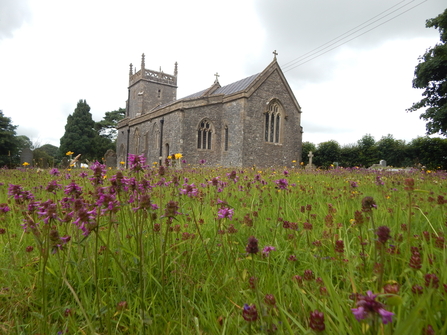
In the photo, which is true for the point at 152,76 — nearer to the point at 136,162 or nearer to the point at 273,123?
the point at 273,123

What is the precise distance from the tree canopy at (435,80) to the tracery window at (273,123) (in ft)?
32.3

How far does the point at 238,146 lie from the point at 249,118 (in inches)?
95.0

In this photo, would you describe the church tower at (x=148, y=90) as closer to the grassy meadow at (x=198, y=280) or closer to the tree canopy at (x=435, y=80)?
the tree canopy at (x=435, y=80)

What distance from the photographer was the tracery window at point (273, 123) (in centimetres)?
2233

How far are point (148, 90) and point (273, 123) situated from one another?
20472 mm

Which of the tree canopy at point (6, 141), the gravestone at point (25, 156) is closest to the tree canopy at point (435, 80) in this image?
the gravestone at point (25, 156)

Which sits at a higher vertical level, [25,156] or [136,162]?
[25,156]

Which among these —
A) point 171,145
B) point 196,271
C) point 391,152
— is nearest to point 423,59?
point 391,152

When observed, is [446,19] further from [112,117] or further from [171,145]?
[112,117]

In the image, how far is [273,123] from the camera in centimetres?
2288

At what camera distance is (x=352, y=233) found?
2.57 meters

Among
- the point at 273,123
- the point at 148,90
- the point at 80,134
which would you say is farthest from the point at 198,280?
the point at 80,134

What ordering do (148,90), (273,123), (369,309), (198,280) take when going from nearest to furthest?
(369,309)
(198,280)
(273,123)
(148,90)

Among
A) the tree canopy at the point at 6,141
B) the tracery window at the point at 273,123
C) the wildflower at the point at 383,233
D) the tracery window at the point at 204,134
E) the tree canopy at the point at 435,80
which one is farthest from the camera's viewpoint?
the tree canopy at the point at 6,141
